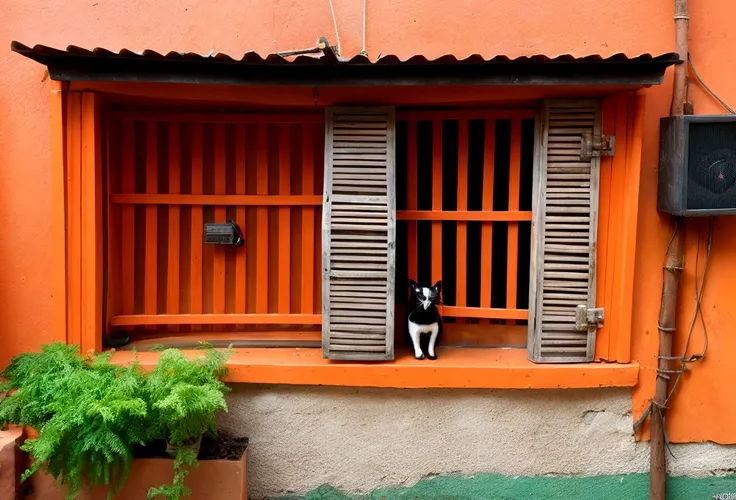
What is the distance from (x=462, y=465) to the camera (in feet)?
14.0

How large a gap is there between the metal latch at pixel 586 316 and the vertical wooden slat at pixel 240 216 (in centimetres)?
254

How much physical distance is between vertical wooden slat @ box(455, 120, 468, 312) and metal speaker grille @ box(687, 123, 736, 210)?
5.02 feet

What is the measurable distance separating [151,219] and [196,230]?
1.15ft

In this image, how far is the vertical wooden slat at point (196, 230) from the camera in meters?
4.48

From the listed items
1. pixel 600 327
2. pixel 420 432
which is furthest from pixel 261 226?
pixel 600 327

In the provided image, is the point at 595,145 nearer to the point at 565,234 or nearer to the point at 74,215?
the point at 565,234

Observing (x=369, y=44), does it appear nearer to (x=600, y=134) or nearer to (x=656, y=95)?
(x=600, y=134)

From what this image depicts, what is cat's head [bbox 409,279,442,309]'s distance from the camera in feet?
13.4

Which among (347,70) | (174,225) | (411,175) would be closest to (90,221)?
(174,225)

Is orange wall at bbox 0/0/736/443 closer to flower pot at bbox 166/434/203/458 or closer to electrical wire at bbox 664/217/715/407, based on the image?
electrical wire at bbox 664/217/715/407

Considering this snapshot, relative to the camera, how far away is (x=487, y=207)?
4.38 metres

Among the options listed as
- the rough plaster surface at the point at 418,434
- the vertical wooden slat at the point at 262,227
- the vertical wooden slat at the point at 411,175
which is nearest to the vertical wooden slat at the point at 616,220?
the rough plaster surface at the point at 418,434

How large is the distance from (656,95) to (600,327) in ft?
5.67

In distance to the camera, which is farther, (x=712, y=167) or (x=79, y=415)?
(x=712, y=167)
